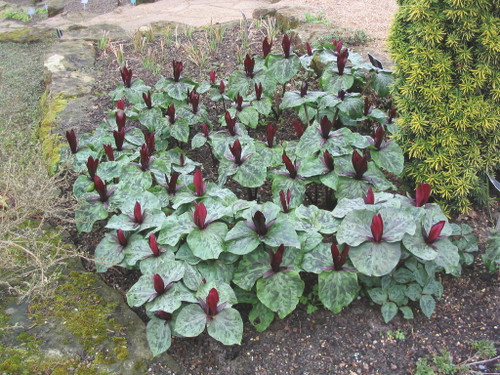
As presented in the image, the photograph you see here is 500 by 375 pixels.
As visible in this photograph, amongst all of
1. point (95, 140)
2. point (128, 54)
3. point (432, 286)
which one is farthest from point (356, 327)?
point (128, 54)

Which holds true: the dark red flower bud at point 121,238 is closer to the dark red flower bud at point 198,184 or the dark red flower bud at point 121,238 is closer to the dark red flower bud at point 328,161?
the dark red flower bud at point 198,184

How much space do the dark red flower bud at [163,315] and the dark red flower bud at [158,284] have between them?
10 cm

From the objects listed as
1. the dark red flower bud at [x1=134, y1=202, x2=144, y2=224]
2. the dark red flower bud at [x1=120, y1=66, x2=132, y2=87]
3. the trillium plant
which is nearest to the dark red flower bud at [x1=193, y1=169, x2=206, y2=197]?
the trillium plant

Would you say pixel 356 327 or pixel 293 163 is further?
pixel 293 163

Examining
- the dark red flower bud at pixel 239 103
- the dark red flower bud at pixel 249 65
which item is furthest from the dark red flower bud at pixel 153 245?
the dark red flower bud at pixel 249 65

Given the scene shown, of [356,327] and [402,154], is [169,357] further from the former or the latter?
[402,154]

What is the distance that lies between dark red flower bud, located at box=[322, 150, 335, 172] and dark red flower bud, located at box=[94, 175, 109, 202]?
5.01ft

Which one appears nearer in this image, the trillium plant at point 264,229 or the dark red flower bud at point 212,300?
the dark red flower bud at point 212,300

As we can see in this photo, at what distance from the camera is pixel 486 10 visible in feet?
10.2

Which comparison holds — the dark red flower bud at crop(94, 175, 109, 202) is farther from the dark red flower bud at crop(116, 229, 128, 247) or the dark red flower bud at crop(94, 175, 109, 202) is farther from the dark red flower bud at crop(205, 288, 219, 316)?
the dark red flower bud at crop(205, 288, 219, 316)

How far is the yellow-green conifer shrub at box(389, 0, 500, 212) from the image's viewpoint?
10.4 feet

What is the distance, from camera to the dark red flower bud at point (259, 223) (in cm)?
267

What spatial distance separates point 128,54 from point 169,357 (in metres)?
4.89

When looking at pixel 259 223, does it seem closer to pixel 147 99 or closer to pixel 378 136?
pixel 378 136
